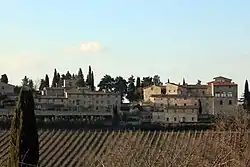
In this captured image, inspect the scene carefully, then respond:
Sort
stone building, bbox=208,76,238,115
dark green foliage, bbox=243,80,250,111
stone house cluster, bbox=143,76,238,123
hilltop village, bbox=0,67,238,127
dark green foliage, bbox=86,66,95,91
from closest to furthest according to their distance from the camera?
hilltop village, bbox=0,67,238,127 → dark green foliage, bbox=243,80,250,111 → stone house cluster, bbox=143,76,238,123 → stone building, bbox=208,76,238,115 → dark green foliage, bbox=86,66,95,91

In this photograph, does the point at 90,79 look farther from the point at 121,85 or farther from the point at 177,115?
the point at 177,115

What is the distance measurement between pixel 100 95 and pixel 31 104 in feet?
167

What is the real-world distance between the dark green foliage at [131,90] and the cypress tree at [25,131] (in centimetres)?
6070

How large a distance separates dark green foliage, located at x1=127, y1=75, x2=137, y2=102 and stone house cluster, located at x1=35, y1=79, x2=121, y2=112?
8.71 m

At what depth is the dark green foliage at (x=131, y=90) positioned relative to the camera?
251 feet

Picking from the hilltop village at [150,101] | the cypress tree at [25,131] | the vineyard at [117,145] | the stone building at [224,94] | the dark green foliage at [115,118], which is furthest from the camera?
the stone building at [224,94]

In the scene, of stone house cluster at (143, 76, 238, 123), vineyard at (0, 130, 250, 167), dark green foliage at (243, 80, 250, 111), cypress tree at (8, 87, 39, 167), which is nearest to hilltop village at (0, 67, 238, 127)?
stone house cluster at (143, 76, 238, 123)

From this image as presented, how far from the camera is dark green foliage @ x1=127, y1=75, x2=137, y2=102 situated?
76.6 metres

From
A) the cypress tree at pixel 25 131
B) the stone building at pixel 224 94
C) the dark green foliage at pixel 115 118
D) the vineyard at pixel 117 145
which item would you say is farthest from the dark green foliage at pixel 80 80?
the cypress tree at pixel 25 131

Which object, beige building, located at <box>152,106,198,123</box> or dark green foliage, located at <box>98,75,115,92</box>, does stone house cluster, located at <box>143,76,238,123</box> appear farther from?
dark green foliage, located at <box>98,75,115,92</box>

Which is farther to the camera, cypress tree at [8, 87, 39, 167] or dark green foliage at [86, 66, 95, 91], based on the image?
dark green foliage at [86, 66, 95, 91]

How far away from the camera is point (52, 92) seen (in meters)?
65.8

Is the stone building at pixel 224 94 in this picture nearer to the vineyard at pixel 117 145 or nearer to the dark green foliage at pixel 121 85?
the dark green foliage at pixel 121 85

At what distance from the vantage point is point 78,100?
63812 millimetres
